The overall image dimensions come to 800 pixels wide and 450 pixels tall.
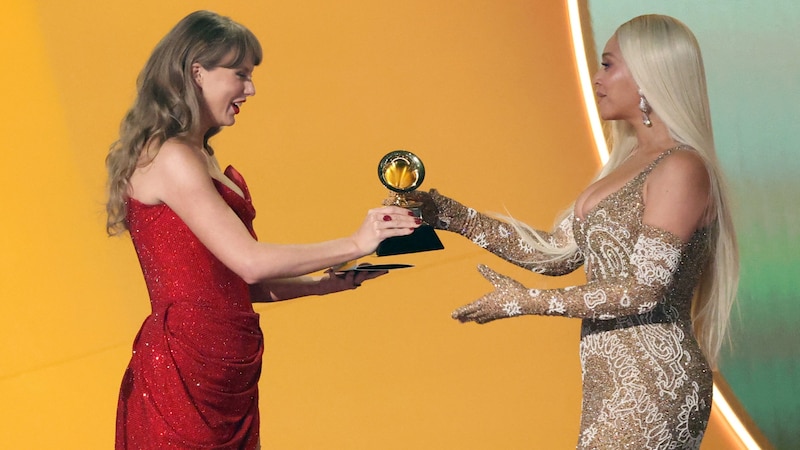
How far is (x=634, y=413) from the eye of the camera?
242 cm

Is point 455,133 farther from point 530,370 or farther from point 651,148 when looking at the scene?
point 651,148

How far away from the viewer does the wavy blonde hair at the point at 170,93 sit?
2.52 m

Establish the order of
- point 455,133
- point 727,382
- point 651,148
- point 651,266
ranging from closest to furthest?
point 651,266
point 651,148
point 727,382
point 455,133

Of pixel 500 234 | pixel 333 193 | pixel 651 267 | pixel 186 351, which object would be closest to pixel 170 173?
pixel 186 351

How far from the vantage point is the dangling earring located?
256cm

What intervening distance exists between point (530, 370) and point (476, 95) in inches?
46.9

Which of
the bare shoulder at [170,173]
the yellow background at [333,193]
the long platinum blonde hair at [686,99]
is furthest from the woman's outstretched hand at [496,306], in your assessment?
the yellow background at [333,193]

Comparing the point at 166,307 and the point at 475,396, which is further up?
the point at 166,307

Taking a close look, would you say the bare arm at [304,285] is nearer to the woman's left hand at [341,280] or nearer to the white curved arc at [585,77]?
the woman's left hand at [341,280]

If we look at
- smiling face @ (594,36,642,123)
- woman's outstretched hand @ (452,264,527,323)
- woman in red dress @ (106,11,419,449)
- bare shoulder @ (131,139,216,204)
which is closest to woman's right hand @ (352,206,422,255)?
woman in red dress @ (106,11,419,449)

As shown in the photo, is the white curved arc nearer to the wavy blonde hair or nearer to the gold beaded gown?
the gold beaded gown

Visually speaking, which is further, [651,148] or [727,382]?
[727,382]

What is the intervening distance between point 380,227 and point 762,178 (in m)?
2.07

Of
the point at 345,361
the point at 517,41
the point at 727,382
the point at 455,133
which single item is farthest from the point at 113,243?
the point at 727,382
